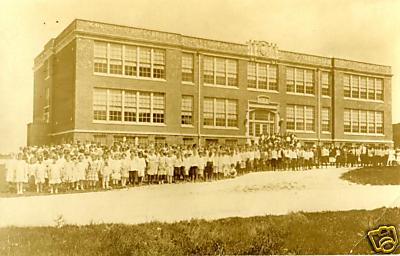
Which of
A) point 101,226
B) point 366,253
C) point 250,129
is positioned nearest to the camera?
point 101,226

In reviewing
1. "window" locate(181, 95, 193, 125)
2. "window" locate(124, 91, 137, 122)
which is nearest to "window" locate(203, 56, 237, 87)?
"window" locate(181, 95, 193, 125)

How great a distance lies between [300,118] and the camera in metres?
11.5

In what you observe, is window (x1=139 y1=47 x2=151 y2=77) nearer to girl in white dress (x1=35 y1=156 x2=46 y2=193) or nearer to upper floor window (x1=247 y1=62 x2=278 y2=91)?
upper floor window (x1=247 y1=62 x2=278 y2=91)

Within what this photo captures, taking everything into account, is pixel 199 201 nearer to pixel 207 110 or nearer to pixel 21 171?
pixel 21 171

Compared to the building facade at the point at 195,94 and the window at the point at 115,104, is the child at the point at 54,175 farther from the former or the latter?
the window at the point at 115,104

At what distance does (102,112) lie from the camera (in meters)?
10.3

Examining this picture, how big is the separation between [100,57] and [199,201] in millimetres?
5162

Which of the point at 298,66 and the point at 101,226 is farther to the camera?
the point at 298,66

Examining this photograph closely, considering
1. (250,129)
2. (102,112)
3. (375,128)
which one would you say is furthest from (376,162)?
(102,112)

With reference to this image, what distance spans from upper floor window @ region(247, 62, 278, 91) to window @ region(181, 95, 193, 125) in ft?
5.16

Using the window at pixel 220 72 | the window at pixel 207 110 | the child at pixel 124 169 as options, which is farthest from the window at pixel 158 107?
the child at pixel 124 169

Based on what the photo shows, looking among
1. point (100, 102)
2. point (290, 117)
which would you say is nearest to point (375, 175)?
point (290, 117)

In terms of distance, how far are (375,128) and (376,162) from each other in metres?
1.92

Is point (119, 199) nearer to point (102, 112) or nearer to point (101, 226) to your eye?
point (101, 226)
